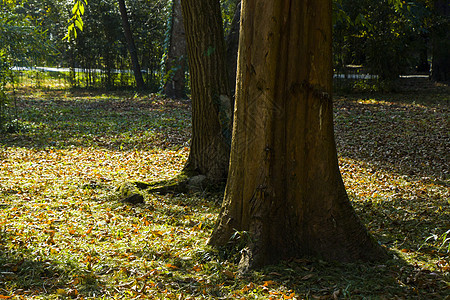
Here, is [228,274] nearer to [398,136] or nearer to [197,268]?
[197,268]

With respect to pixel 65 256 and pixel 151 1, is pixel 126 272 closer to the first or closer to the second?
pixel 65 256

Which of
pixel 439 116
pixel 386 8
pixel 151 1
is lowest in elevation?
pixel 439 116

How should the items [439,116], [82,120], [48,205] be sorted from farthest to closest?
[82,120] < [439,116] < [48,205]

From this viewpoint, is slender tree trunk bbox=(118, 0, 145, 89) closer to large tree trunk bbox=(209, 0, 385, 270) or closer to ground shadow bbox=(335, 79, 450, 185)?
ground shadow bbox=(335, 79, 450, 185)

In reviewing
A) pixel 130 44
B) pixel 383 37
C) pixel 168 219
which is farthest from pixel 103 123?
pixel 383 37

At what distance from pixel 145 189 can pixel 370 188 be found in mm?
3142

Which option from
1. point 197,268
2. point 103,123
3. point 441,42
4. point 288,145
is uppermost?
point 441,42

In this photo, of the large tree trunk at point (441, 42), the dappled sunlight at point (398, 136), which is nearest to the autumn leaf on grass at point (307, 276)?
the dappled sunlight at point (398, 136)

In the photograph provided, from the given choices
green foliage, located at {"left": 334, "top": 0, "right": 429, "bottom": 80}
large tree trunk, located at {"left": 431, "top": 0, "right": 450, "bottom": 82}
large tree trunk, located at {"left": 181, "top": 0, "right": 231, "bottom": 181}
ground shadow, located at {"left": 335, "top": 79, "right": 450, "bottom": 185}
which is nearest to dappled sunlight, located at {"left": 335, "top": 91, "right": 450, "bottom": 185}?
ground shadow, located at {"left": 335, "top": 79, "right": 450, "bottom": 185}

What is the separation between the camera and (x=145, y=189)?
587cm

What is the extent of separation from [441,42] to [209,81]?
42.1 ft

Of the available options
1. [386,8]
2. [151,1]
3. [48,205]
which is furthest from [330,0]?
[151,1]

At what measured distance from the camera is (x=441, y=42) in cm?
1535

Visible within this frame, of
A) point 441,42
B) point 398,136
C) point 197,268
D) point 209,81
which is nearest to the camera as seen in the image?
point 197,268
